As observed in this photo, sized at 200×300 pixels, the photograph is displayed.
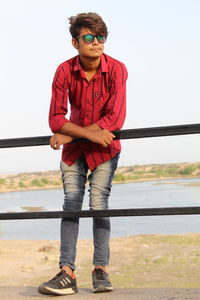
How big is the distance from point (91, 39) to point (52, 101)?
457 millimetres

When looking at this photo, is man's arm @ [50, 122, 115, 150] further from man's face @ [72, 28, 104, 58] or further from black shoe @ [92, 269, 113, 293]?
black shoe @ [92, 269, 113, 293]

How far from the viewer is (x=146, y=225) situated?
1623cm

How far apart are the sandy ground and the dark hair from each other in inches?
114

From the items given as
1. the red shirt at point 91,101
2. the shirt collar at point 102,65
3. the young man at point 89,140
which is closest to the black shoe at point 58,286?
the young man at point 89,140

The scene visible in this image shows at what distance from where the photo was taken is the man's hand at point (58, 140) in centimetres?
344

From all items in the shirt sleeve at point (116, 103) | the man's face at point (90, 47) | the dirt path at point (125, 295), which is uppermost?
the man's face at point (90, 47)

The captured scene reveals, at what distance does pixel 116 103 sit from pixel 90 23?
18.9 inches

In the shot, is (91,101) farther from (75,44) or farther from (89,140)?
(75,44)

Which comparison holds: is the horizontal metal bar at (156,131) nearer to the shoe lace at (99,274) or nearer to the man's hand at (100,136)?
the man's hand at (100,136)

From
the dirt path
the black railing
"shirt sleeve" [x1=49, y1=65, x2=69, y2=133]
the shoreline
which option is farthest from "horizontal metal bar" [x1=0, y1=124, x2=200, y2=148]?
the shoreline

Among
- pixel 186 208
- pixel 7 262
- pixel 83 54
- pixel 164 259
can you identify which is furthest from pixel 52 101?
pixel 7 262

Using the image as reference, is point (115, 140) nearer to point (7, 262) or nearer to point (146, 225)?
point (7, 262)

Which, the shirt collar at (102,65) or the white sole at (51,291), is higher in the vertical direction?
the shirt collar at (102,65)

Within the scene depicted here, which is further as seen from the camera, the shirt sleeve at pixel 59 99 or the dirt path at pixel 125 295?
A: the shirt sleeve at pixel 59 99
